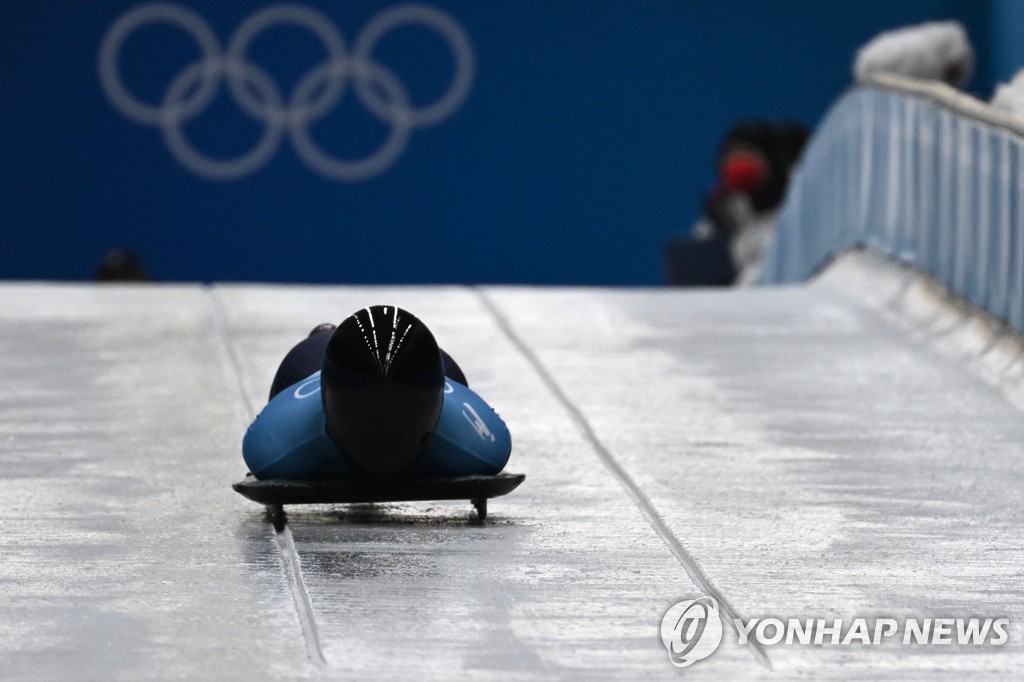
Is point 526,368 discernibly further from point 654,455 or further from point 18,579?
point 18,579

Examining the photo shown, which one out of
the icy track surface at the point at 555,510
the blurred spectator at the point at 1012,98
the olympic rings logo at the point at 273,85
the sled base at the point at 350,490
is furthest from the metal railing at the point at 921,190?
the olympic rings logo at the point at 273,85

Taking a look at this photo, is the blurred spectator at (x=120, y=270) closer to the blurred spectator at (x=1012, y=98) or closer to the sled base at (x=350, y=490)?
the blurred spectator at (x=1012, y=98)

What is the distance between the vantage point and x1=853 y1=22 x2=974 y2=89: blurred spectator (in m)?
9.59

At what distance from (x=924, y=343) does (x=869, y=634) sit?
13.4 ft

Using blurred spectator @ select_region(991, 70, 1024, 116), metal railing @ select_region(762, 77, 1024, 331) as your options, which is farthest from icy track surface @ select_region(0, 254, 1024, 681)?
blurred spectator @ select_region(991, 70, 1024, 116)

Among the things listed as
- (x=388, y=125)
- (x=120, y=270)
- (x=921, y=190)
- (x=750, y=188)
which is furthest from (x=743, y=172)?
(x=120, y=270)

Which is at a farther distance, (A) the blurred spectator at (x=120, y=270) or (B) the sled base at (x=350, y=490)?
(A) the blurred spectator at (x=120, y=270)

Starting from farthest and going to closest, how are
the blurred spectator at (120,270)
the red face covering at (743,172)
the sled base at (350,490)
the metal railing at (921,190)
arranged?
the blurred spectator at (120,270), the red face covering at (743,172), the metal railing at (921,190), the sled base at (350,490)

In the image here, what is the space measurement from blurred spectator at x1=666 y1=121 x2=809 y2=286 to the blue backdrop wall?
10.4ft

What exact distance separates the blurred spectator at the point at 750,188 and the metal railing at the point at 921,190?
78 centimetres

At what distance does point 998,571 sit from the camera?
13.7 ft

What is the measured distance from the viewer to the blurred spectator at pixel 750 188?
12.5m

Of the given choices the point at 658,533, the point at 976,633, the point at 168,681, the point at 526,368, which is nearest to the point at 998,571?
the point at 976,633

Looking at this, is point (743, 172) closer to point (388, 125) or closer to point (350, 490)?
point (388, 125)
